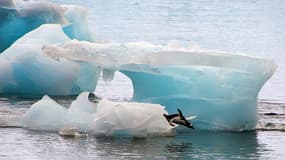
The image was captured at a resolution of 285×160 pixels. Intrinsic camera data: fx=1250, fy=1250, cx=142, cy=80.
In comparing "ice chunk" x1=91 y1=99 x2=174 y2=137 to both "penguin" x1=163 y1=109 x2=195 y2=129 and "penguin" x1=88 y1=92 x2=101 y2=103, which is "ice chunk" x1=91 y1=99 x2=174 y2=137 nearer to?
"penguin" x1=163 y1=109 x2=195 y2=129

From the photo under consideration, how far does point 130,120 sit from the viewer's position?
1645 centimetres

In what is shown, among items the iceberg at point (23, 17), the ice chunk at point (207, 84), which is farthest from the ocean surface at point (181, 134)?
the iceberg at point (23, 17)

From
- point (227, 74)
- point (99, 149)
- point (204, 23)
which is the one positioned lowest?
point (99, 149)

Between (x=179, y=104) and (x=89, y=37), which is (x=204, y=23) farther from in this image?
(x=179, y=104)

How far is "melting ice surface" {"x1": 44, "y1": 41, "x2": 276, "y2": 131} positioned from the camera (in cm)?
1730

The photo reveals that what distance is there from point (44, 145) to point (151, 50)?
2665 mm

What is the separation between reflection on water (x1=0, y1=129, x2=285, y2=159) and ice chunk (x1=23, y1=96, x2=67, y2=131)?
23cm

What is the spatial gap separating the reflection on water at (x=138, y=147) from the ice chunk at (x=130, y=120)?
0.42 feet

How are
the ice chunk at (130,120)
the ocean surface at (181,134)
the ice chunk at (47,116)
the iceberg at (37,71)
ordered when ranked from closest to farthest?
the ocean surface at (181,134), the ice chunk at (130,120), the ice chunk at (47,116), the iceberg at (37,71)

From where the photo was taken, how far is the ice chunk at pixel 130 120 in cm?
1642

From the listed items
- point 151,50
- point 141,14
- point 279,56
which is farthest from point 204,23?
point 151,50

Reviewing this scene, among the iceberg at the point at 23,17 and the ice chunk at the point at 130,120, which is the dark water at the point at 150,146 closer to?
the ice chunk at the point at 130,120

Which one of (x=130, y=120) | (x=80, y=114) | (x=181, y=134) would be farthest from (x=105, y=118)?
(x=181, y=134)

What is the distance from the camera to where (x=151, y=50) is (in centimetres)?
1795
